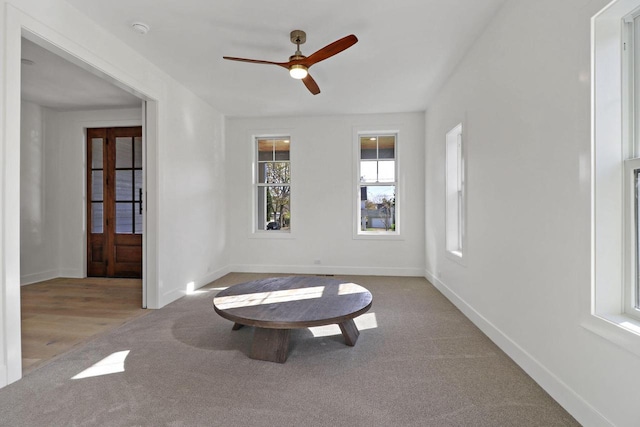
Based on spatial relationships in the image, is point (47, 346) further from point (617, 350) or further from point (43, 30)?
point (617, 350)

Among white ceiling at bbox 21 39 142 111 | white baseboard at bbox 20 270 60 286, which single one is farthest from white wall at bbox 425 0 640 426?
white baseboard at bbox 20 270 60 286

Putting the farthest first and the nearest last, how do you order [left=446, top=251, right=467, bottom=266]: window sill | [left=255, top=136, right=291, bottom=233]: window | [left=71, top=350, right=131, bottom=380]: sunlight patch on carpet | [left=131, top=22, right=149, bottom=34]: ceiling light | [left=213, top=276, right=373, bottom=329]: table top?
Answer: 1. [left=255, top=136, right=291, bottom=233]: window
2. [left=446, top=251, right=467, bottom=266]: window sill
3. [left=131, top=22, right=149, bottom=34]: ceiling light
4. [left=213, top=276, right=373, bottom=329]: table top
5. [left=71, top=350, right=131, bottom=380]: sunlight patch on carpet

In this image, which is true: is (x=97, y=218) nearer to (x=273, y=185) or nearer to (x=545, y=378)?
(x=273, y=185)

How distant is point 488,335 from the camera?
2861 mm

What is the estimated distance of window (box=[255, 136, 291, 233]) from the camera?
19.3 ft

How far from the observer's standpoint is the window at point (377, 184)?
5641 millimetres

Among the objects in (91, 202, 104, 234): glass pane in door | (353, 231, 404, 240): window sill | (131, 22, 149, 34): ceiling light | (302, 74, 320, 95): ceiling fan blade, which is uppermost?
(131, 22, 149, 34): ceiling light

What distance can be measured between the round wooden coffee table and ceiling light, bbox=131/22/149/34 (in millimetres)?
2391

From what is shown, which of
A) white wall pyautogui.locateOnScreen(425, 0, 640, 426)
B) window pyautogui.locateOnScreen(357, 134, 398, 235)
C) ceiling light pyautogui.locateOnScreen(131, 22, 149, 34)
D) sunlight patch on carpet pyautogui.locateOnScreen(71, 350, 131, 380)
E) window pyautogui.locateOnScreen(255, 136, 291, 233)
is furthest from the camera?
window pyautogui.locateOnScreen(255, 136, 291, 233)

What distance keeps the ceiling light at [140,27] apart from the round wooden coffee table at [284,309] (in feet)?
7.84

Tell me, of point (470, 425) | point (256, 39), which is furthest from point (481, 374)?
point (256, 39)

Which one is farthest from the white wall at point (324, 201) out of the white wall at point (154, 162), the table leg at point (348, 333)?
the table leg at point (348, 333)

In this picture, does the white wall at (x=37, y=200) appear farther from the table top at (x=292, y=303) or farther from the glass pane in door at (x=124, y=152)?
the table top at (x=292, y=303)

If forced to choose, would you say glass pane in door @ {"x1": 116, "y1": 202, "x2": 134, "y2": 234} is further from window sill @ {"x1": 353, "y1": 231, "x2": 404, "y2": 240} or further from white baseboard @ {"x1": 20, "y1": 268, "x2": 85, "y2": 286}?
window sill @ {"x1": 353, "y1": 231, "x2": 404, "y2": 240}
